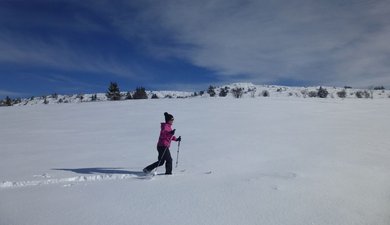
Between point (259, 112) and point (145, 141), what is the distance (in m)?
11.1

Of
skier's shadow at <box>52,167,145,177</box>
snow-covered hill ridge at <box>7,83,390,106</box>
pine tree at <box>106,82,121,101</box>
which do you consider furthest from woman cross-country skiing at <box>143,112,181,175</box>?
pine tree at <box>106,82,121,101</box>

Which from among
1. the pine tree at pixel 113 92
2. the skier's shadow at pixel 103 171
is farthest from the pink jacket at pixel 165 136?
the pine tree at pixel 113 92

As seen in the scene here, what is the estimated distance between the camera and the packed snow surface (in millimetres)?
5344

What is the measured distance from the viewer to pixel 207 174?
8.23 m

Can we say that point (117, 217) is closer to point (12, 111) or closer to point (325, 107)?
point (325, 107)

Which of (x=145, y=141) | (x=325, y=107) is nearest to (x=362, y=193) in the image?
(x=145, y=141)

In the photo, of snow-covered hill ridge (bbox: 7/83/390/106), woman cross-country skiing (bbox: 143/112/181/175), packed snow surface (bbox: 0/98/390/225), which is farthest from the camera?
snow-covered hill ridge (bbox: 7/83/390/106)

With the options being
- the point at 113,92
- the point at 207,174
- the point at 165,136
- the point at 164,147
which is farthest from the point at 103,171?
the point at 113,92

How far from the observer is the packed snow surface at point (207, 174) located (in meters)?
5.34

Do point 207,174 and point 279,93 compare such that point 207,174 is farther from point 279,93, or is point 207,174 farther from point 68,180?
point 279,93

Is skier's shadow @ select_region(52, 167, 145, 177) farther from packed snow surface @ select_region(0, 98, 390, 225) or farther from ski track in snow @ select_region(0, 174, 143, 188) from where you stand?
ski track in snow @ select_region(0, 174, 143, 188)

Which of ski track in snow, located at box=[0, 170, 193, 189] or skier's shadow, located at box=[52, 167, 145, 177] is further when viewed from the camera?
skier's shadow, located at box=[52, 167, 145, 177]

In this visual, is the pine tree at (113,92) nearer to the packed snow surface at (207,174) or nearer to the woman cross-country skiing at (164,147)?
the packed snow surface at (207,174)

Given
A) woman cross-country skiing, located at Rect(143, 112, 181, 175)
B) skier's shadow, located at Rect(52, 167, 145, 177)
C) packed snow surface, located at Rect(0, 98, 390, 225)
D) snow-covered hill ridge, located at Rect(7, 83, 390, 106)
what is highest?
snow-covered hill ridge, located at Rect(7, 83, 390, 106)
